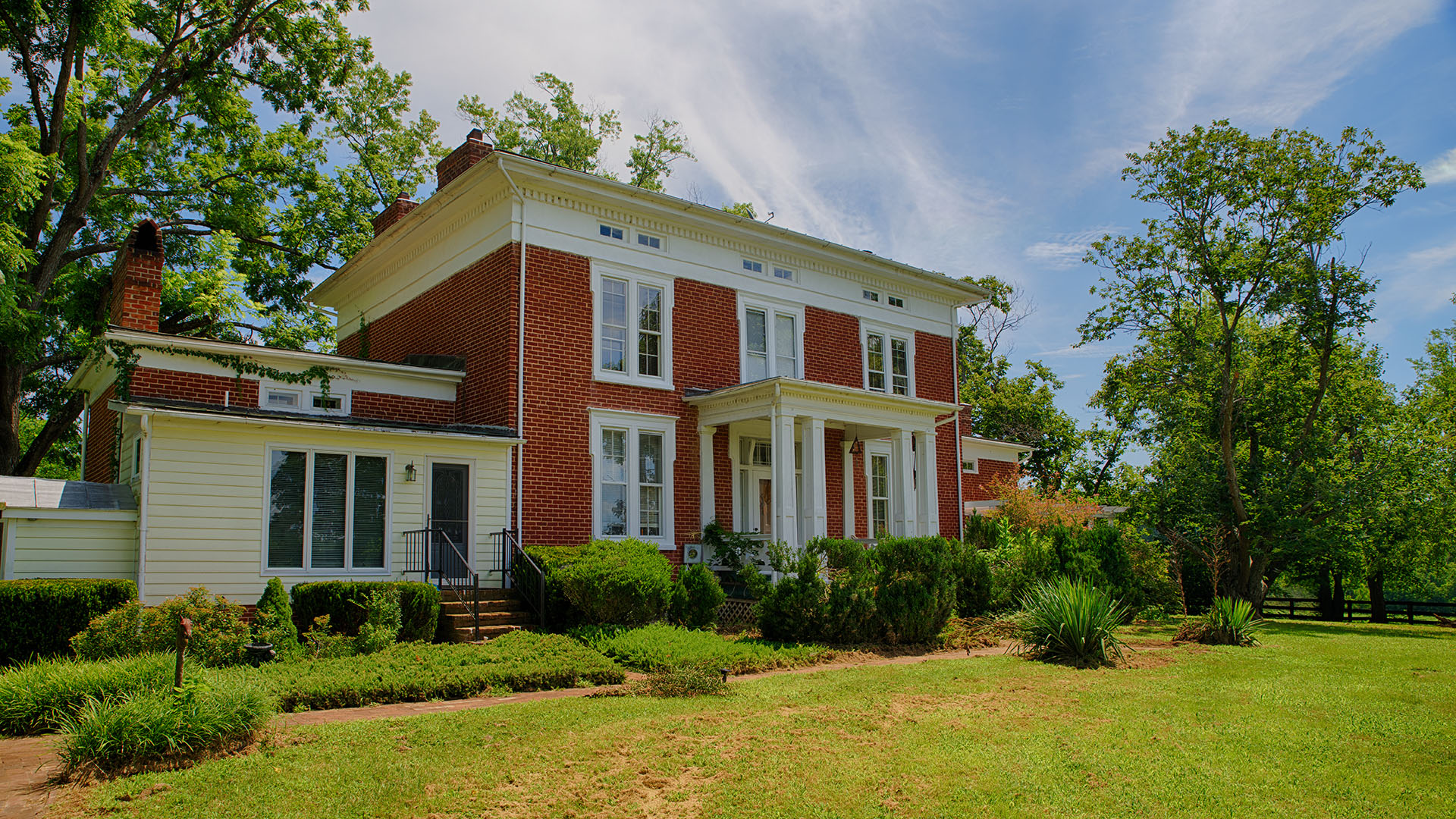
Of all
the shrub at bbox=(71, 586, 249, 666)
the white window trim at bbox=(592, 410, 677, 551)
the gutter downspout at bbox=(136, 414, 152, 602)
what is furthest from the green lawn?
the white window trim at bbox=(592, 410, 677, 551)

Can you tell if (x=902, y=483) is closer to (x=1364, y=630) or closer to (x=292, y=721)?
(x=292, y=721)

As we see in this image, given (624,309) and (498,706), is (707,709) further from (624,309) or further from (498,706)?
(624,309)

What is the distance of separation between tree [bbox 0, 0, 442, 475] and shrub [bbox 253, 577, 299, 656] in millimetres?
13459

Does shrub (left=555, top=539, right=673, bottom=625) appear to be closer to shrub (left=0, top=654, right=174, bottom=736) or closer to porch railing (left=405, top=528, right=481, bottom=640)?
porch railing (left=405, top=528, right=481, bottom=640)

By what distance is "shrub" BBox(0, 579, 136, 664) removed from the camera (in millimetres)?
9906

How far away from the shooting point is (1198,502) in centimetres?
2478

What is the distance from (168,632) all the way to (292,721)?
2.73 metres

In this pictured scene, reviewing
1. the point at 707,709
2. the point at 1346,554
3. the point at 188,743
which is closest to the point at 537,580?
the point at 707,709

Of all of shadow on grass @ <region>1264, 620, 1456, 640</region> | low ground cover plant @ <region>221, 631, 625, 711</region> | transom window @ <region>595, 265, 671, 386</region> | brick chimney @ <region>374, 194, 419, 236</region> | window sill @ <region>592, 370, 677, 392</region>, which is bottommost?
shadow on grass @ <region>1264, 620, 1456, 640</region>

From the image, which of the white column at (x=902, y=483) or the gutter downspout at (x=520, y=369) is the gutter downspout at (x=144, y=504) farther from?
Answer: the white column at (x=902, y=483)

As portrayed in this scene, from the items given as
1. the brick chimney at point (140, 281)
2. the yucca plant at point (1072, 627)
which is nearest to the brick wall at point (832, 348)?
the yucca plant at point (1072, 627)

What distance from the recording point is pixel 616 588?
516 inches

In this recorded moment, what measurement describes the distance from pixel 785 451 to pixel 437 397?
6.43 meters

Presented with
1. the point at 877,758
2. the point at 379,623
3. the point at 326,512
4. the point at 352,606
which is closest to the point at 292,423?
the point at 326,512
